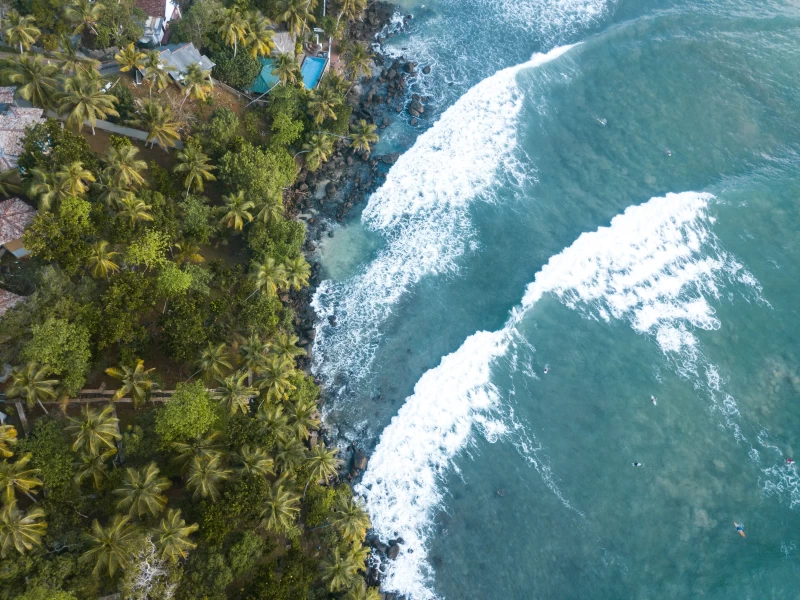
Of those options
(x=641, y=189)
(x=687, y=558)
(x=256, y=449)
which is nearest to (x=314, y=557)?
(x=256, y=449)

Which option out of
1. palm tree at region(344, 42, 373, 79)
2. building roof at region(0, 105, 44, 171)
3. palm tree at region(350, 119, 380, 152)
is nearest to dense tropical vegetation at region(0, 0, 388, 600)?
building roof at region(0, 105, 44, 171)

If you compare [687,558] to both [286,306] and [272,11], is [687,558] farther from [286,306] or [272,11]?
[272,11]

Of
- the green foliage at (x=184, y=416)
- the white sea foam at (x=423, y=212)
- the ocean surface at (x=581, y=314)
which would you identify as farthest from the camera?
the white sea foam at (x=423, y=212)

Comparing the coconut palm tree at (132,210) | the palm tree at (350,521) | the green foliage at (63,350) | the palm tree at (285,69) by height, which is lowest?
the palm tree at (350,521)

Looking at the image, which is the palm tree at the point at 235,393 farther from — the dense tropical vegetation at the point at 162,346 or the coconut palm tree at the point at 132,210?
the coconut palm tree at the point at 132,210

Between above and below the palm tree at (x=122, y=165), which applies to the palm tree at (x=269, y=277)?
below

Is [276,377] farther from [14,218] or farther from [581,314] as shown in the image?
[581,314]

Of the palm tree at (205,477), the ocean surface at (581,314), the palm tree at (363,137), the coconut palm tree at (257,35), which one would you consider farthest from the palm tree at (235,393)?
the coconut palm tree at (257,35)
